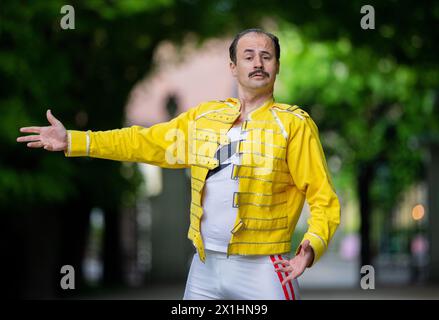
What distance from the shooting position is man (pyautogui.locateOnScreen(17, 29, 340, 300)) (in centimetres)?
301

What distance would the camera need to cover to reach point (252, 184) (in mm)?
3008

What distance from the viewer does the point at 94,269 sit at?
34.2m

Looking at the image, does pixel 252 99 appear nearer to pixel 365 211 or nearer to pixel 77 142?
pixel 77 142

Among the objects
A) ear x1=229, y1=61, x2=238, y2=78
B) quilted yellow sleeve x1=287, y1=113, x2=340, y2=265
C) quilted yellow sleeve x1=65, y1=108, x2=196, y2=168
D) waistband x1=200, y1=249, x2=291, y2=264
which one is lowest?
waistband x1=200, y1=249, x2=291, y2=264

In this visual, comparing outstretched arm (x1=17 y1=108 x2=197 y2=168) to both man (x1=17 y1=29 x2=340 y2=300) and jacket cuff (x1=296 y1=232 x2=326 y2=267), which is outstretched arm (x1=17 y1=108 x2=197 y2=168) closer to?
man (x1=17 y1=29 x2=340 y2=300)

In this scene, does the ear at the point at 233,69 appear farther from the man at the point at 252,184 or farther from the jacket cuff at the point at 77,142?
the jacket cuff at the point at 77,142

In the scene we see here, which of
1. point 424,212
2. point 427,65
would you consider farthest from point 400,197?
point 427,65

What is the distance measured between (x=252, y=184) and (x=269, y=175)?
0.21 feet

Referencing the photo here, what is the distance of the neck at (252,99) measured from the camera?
10.3 feet

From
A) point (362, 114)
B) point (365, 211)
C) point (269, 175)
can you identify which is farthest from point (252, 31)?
point (362, 114)

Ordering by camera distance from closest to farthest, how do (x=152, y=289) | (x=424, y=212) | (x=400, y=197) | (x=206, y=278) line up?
(x=206, y=278)
(x=152, y=289)
(x=424, y=212)
(x=400, y=197)

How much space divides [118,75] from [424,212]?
8.90m

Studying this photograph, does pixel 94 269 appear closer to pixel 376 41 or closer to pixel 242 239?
pixel 376 41

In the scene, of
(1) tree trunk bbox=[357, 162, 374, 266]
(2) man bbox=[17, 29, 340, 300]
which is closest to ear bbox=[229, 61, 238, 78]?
(2) man bbox=[17, 29, 340, 300]
